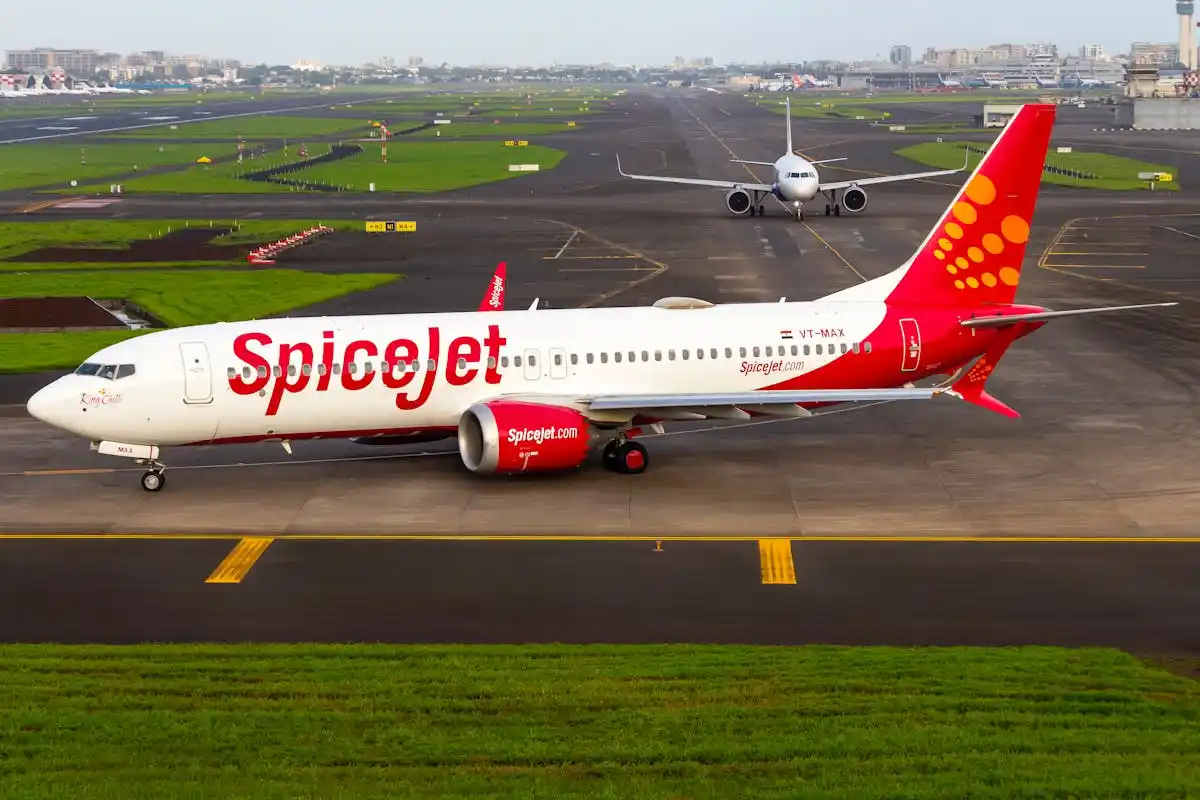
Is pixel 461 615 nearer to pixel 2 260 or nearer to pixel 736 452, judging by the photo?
pixel 736 452

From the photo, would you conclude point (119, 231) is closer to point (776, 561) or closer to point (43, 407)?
point (43, 407)

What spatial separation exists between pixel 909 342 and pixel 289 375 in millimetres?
15912

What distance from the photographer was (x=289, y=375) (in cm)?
3672

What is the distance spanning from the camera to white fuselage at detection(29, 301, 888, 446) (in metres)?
36.1

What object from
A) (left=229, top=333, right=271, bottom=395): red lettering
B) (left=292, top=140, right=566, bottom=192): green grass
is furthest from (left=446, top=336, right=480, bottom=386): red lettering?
(left=292, top=140, right=566, bottom=192): green grass

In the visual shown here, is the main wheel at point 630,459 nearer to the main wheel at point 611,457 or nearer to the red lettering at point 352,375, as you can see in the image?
the main wheel at point 611,457

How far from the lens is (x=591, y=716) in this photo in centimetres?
2094

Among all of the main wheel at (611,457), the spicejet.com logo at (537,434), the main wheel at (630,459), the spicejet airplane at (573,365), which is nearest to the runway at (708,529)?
the main wheel at (611,457)

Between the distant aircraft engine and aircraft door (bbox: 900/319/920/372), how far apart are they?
65079 mm

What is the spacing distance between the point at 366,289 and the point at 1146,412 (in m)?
38.6

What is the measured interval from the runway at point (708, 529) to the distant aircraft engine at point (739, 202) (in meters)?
48.1

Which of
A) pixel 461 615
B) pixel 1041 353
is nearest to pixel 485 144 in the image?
pixel 1041 353

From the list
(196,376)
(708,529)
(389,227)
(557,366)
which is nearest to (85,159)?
(389,227)

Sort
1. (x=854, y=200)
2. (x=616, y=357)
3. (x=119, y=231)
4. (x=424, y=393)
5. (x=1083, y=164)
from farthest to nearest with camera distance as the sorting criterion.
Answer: (x=1083, y=164)
(x=854, y=200)
(x=119, y=231)
(x=616, y=357)
(x=424, y=393)
